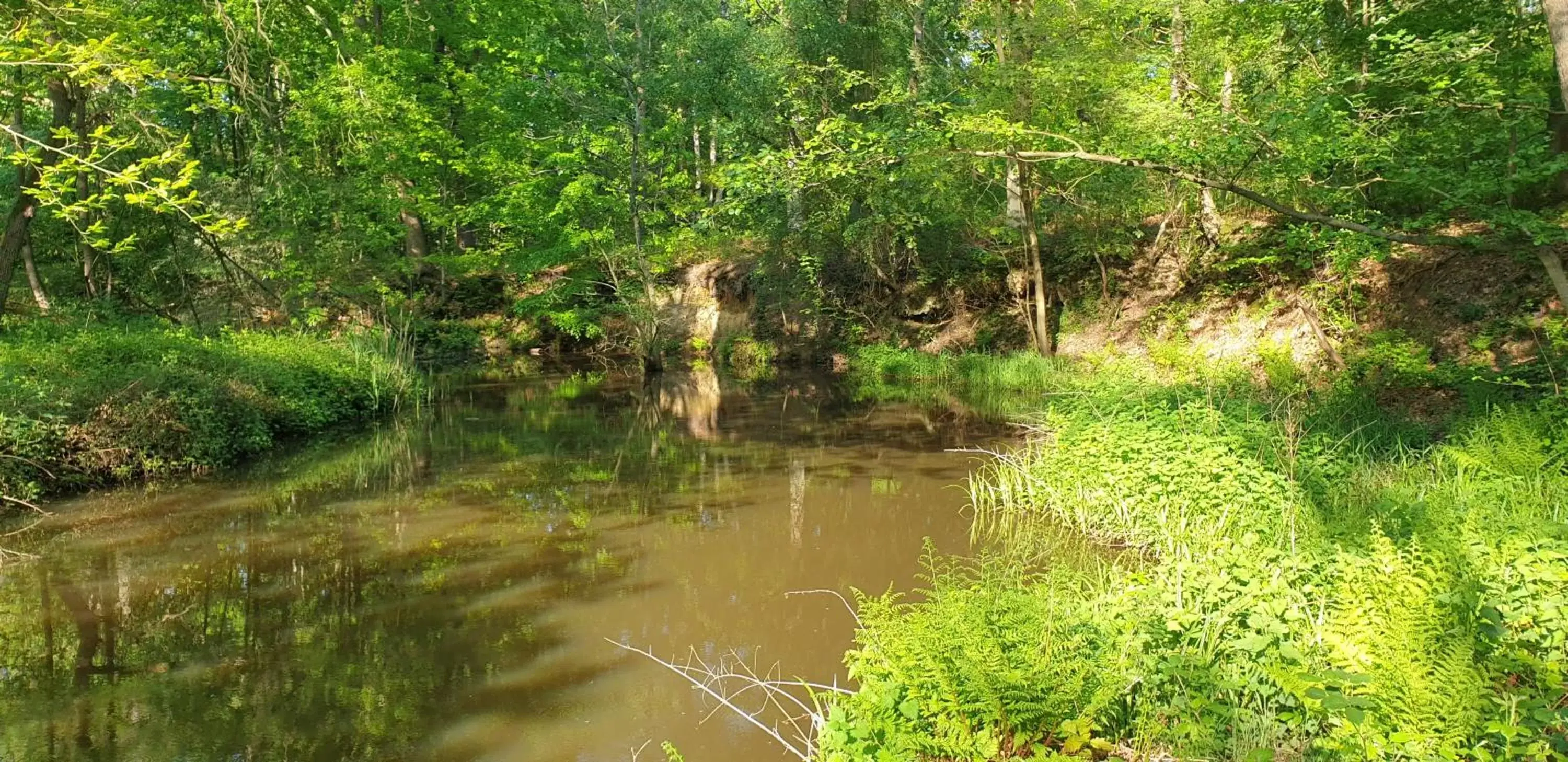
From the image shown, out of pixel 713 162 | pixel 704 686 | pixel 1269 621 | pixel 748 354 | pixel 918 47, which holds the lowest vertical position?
pixel 704 686

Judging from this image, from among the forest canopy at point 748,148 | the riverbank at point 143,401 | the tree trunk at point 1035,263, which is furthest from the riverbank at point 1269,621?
the tree trunk at point 1035,263

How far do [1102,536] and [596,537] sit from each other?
4.21 m

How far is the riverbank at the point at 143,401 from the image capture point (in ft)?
28.1

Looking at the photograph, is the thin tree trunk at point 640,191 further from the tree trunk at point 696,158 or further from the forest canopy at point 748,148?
the tree trunk at point 696,158

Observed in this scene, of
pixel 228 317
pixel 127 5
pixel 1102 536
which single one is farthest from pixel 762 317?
pixel 1102 536

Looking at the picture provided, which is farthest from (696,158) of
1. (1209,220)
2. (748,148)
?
(1209,220)

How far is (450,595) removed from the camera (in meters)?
6.36

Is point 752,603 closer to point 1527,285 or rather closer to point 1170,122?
point 1170,122

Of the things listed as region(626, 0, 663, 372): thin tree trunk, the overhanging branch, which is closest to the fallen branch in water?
the overhanging branch

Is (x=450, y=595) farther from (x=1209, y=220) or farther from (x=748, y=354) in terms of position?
(x=748, y=354)

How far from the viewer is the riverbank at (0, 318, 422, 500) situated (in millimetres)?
8578

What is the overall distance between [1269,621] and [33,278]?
22820 millimetres

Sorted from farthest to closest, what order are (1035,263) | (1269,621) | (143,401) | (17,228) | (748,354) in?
(748,354), (1035,263), (17,228), (143,401), (1269,621)

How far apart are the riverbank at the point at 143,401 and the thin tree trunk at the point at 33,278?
5.11m
